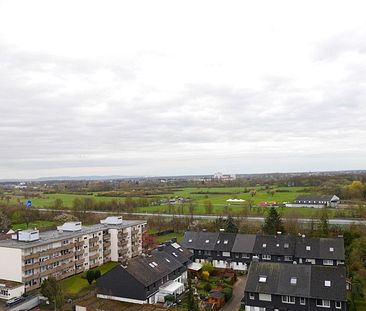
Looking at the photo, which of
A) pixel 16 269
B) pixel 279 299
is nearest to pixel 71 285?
pixel 16 269

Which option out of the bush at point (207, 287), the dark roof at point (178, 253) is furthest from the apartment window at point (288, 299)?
the dark roof at point (178, 253)

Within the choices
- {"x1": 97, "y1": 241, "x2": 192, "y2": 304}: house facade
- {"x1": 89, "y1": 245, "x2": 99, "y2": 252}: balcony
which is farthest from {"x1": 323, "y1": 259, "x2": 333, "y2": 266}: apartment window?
{"x1": 89, "y1": 245, "x2": 99, "y2": 252}: balcony

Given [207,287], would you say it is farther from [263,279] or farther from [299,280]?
[299,280]

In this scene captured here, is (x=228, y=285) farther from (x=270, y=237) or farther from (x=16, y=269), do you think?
(x=16, y=269)

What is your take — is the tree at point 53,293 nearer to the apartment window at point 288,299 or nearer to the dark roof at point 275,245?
the apartment window at point 288,299

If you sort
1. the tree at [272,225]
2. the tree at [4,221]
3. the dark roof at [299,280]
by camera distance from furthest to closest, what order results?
the tree at [4,221]
the tree at [272,225]
the dark roof at [299,280]

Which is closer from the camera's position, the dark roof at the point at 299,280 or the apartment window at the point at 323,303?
the apartment window at the point at 323,303
